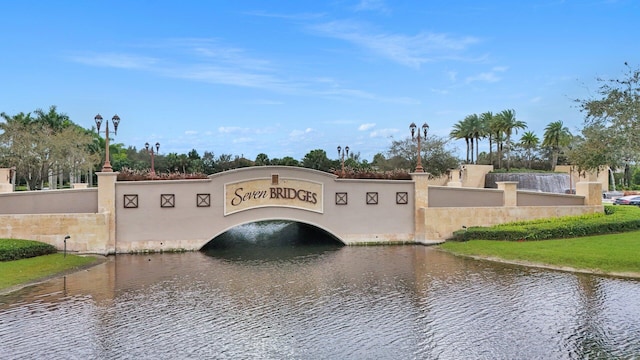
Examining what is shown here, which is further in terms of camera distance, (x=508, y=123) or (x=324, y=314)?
(x=508, y=123)

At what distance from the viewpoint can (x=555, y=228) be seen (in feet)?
84.2

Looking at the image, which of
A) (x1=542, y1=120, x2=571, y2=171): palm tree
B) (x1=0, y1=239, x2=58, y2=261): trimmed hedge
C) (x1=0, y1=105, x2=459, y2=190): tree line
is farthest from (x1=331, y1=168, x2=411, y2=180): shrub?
(x1=542, y1=120, x2=571, y2=171): palm tree

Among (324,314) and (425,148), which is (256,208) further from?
(425,148)

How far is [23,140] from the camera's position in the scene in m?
45.5

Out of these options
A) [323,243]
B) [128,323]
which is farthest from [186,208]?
[128,323]

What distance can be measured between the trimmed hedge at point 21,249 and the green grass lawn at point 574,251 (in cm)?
1845

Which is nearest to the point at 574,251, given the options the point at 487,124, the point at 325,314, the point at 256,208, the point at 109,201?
the point at 325,314

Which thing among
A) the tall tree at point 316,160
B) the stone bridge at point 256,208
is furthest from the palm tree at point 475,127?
the stone bridge at point 256,208

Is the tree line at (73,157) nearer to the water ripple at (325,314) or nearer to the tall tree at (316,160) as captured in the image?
the tall tree at (316,160)

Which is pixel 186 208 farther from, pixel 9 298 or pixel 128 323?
pixel 128 323

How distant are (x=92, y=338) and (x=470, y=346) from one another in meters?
8.47

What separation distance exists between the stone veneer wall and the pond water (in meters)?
3.56

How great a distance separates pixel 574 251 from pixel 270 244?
50.1ft

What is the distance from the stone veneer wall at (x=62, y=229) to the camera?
23.3 m
